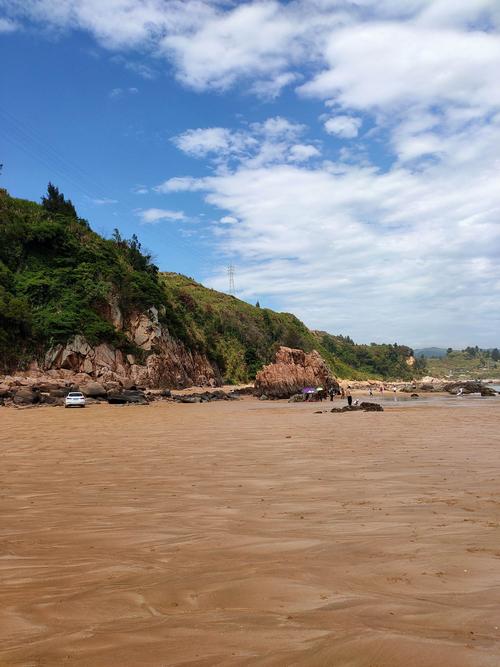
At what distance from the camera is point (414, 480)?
776cm

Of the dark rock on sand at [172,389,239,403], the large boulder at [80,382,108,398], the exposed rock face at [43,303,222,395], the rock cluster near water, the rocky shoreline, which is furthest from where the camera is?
the exposed rock face at [43,303,222,395]

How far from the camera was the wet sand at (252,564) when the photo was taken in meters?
2.81

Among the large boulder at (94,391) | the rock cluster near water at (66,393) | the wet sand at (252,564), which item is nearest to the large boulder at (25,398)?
the rock cluster near water at (66,393)

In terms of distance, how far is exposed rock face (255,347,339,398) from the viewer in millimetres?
54312

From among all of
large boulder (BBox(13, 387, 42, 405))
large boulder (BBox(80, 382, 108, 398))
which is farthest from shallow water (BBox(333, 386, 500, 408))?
large boulder (BBox(13, 387, 42, 405))

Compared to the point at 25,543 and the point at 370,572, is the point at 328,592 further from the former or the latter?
the point at 25,543

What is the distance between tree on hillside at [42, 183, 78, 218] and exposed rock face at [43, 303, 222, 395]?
1713 centimetres

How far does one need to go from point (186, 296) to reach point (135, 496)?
85.6 meters

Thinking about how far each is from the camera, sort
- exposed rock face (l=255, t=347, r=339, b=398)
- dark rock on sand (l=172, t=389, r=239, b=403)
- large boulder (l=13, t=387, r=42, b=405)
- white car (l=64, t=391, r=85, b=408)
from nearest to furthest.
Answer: large boulder (l=13, t=387, r=42, b=405) < white car (l=64, t=391, r=85, b=408) < dark rock on sand (l=172, t=389, r=239, b=403) < exposed rock face (l=255, t=347, r=339, b=398)

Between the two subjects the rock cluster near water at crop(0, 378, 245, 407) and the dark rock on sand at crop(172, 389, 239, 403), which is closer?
the rock cluster near water at crop(0, 378, 245, 407)

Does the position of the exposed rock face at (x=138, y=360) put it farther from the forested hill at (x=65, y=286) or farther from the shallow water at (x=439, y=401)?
the shallow water at (x=439, y=401)

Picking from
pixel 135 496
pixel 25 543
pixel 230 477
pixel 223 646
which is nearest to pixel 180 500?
pixel 135 496

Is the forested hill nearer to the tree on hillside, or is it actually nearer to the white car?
the tree on hillside

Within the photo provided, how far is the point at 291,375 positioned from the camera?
185ft
